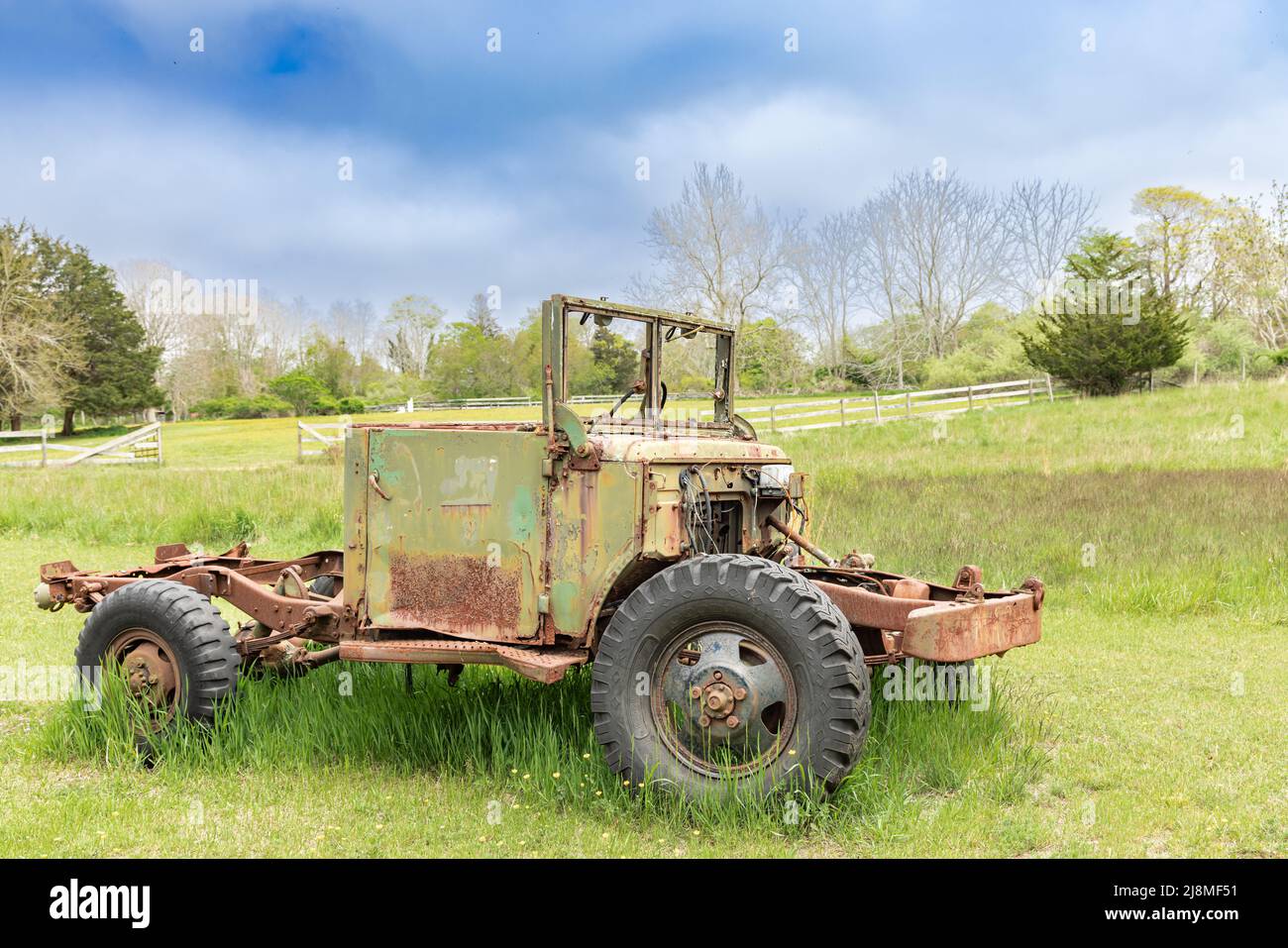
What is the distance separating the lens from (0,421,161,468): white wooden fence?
31812 millimetres

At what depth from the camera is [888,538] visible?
1195cm

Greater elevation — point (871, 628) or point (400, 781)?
point (871, 628)

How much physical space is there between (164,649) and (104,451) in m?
31.7

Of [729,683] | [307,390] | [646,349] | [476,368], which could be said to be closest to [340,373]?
[307,390]

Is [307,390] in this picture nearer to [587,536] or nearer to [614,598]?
[614,598]

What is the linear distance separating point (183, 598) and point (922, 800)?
3.93 metres

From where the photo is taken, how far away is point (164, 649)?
5711 millimetres

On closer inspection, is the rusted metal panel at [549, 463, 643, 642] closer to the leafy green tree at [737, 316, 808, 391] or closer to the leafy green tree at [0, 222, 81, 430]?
the leafy green tree at [737, 316, 808, 391]

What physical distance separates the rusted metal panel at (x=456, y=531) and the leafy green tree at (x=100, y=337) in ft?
160

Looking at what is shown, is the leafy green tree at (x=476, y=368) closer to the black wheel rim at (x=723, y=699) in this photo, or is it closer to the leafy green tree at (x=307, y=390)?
the black wheel rim at (x=723, y=699)

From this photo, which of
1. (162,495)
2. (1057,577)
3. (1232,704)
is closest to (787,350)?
(162,495)

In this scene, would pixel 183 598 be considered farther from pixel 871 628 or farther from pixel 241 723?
pixel 871 628

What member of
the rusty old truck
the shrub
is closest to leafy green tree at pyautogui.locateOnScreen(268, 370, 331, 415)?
the rusty old truck

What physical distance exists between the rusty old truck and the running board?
0.05 ft
